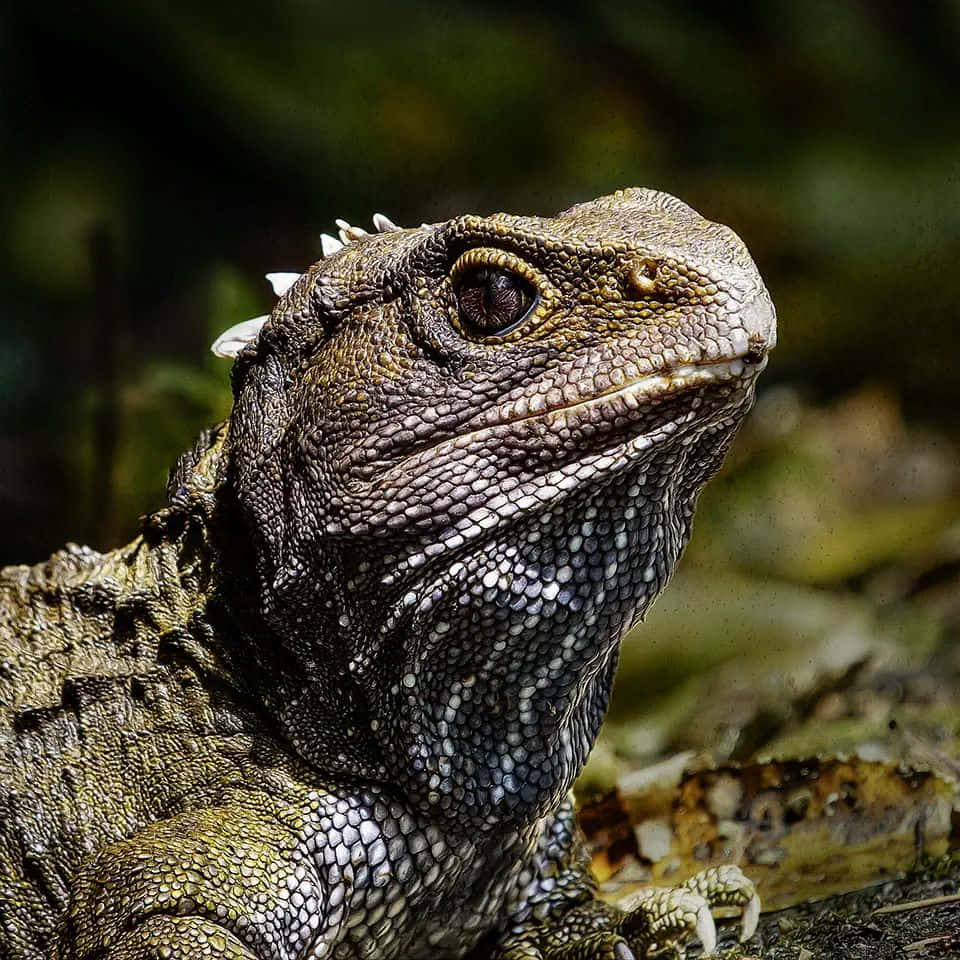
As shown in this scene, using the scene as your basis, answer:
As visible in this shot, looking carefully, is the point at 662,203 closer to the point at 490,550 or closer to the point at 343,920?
the point at 490,550

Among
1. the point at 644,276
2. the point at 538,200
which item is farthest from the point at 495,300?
the point at 538,200

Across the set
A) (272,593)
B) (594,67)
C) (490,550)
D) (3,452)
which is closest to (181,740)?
(272,593)

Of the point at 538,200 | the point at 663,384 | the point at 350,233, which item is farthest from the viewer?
the point at 538,200

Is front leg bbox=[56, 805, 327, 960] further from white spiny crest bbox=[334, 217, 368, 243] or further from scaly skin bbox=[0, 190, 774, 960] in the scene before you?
white spiny crest bbox=[334, 217, 368, 243]

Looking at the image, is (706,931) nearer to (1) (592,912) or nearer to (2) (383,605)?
(1) (592,912)

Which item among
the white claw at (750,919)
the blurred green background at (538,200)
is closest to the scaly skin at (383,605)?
the white claw at (750,919)
